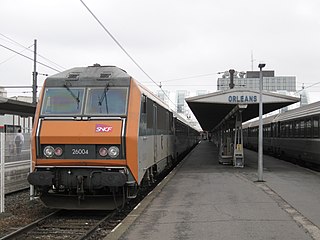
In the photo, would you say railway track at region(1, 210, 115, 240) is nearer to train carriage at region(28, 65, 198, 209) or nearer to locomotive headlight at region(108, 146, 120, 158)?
train carriage at region(28, 65, 198, 209)

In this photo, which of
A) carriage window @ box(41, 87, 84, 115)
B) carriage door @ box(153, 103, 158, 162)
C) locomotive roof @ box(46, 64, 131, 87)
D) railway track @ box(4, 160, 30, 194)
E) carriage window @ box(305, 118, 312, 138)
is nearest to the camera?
carriage window @ box(41, 87, 84, 115)

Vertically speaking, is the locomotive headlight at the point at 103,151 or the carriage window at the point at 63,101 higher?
the carriage window at the point at 63,101

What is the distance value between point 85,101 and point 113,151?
1445 mm

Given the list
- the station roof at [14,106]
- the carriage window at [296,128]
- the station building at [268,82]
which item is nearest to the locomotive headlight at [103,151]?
the station roof at [14,106]

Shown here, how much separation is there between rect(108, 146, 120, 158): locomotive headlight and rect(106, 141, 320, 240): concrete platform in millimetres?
1271

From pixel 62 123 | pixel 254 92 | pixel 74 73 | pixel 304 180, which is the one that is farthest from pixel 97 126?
pixel 254 92

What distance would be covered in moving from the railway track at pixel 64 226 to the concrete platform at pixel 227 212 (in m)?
0.82

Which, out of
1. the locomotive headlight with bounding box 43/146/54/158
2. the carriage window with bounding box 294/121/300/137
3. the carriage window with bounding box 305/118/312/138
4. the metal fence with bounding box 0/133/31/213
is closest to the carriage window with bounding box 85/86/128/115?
the locomotive headlight with bounding box 43/146/54/158

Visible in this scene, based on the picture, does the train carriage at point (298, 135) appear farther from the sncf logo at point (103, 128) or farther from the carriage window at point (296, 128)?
the sncf logo at point (103, 128)

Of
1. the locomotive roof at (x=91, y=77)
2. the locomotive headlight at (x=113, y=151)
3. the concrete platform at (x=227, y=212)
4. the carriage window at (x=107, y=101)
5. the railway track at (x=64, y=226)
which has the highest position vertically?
the locomotive roof at (x=91, y=77)

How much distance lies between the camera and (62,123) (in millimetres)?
9805

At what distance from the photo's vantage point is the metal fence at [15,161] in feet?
38.0

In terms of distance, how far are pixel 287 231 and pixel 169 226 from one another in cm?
204

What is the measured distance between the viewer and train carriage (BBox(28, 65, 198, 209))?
945cm
